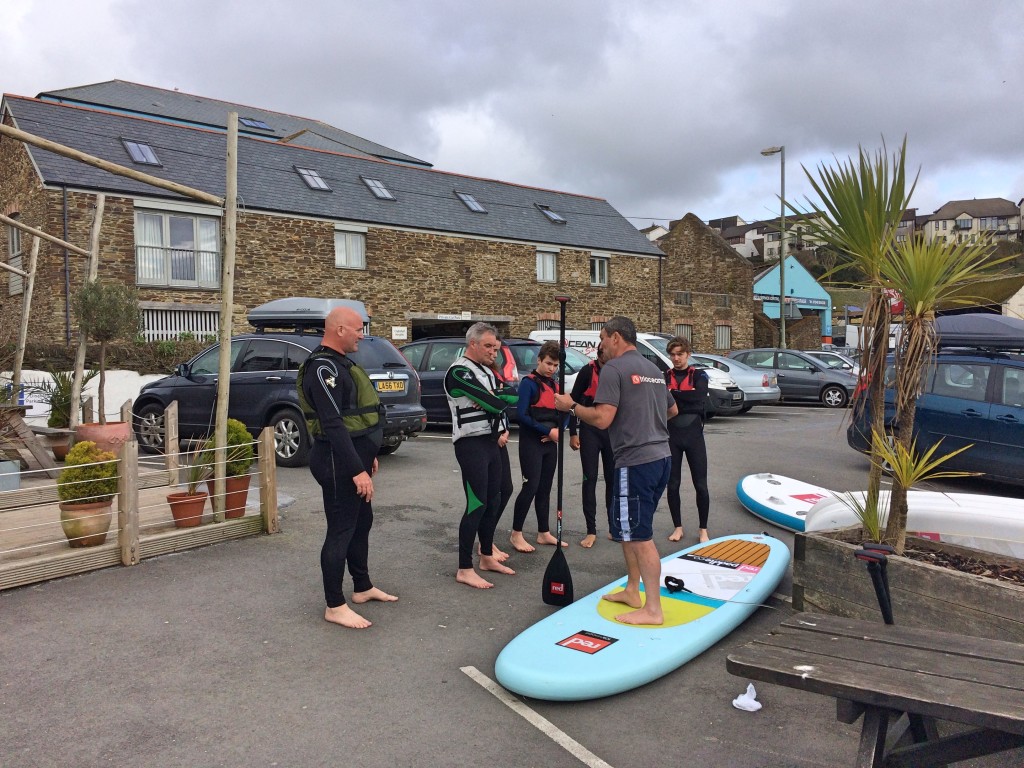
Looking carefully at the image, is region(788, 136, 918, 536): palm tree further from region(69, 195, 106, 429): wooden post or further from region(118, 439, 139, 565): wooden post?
region(69, 195, 106, 429): wooden post

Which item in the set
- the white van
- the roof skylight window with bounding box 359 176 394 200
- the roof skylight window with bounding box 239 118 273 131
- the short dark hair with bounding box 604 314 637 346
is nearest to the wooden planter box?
the short dark hair with bounding box 604 314 637 346

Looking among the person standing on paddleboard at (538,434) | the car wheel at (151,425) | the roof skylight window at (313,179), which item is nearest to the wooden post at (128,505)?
the person standing on paddleboard at (538,434)

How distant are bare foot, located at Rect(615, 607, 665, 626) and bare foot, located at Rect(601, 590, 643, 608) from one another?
0.56 ft

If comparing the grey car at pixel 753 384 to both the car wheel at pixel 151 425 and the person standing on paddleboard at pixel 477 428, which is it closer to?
the car wheel at pixel 151 425

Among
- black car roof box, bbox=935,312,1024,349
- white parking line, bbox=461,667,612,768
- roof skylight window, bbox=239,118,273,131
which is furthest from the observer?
roof skylight window, bbox=239,118,273,131

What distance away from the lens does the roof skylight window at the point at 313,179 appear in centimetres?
2450

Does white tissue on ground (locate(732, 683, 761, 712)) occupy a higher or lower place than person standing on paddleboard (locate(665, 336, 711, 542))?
lower

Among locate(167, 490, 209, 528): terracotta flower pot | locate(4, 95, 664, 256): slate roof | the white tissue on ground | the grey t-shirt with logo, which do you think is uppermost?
locate(4, 95, 664, 256): slate roof

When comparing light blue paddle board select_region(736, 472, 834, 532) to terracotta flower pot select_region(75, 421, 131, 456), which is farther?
terracotta flower pot select_region(75, 421, 131, 456)

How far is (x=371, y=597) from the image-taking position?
16.9ft

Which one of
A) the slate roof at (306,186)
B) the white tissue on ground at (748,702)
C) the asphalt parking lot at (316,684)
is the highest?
the slate roof at (306,186)

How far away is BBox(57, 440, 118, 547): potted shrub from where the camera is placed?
5.68 metres

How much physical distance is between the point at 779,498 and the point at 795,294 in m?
40.0

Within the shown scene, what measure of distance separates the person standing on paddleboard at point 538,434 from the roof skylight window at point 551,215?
2427 centimetres
